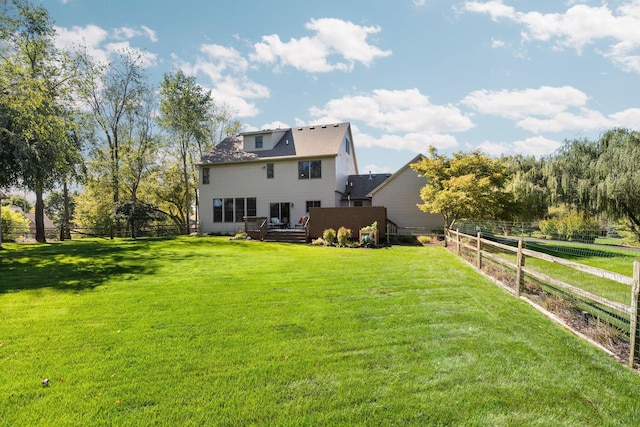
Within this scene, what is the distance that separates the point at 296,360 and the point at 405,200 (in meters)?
17.2

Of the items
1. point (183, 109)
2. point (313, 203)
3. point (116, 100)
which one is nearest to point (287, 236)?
point (313, 203)

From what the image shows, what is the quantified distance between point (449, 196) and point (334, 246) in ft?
20.3

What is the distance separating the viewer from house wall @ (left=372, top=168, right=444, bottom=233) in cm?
1923

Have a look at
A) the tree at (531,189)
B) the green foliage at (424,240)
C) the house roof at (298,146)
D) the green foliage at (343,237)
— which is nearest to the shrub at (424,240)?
the green foliage at (424,240)

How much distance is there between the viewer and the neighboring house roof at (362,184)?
22172mm

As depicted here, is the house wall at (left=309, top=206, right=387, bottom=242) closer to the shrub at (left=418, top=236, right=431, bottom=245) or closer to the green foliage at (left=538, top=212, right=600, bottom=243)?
the shrub at (left=418, top=236, right=431, bottom=245)

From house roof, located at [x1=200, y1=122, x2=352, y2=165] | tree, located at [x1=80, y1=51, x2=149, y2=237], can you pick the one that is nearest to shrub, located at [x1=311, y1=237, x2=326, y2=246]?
house roof, located at [x1=200, y1=122, x2=352, y2=165]

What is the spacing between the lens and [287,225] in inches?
823

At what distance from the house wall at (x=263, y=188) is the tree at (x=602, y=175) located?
15060mm

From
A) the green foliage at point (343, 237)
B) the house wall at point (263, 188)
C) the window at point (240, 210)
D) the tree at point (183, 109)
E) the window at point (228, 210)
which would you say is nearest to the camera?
the green foliage at point (343, 237)

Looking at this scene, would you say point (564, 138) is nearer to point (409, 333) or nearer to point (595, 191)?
point (595, 191)

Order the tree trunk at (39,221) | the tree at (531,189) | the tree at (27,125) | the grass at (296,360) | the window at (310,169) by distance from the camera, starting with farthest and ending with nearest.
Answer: the tree at (531,189) < the window at (310,169) < the tree trunk at (39,221) < the tree at (27,125) < the grass at (296,360)

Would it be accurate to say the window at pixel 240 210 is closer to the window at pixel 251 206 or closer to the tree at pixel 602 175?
the window at pixel 251 206

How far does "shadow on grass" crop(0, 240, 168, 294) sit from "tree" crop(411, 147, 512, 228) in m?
13.3
